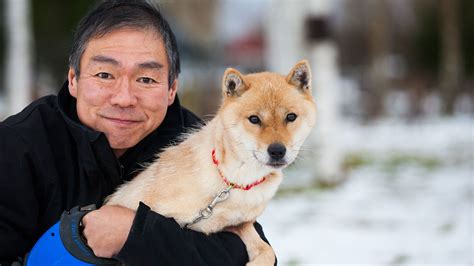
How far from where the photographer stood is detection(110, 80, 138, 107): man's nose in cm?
235

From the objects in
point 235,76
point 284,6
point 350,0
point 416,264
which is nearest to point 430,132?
point 284,6

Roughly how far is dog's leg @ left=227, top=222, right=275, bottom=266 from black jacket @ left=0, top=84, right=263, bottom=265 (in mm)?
45

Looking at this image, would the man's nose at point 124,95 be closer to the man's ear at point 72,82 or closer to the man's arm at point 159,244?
the man's ear at point 72,82

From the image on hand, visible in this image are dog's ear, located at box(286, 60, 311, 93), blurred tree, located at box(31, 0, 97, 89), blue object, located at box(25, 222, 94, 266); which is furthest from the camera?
blurred tree, located at box(31, 0, 97, 89)

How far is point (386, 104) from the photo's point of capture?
16.6 meters

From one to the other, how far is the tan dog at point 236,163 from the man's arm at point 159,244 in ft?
0.56

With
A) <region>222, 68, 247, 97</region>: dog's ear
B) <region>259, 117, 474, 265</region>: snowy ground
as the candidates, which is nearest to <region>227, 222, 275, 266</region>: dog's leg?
<region>222, 68, 247, 97</region>: dog's ear

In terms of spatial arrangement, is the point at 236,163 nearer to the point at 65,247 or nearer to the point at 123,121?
the point at 123,121

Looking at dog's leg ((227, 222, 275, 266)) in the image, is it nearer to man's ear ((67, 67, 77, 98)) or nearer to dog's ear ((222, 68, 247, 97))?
dog's ear ((222, 68, 247, 97))

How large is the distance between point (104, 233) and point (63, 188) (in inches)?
11.8

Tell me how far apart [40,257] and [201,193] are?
67 centimetres

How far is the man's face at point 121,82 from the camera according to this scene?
2359 mm

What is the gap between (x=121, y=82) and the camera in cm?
237

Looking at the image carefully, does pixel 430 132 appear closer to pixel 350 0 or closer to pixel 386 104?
pixel 386 104
